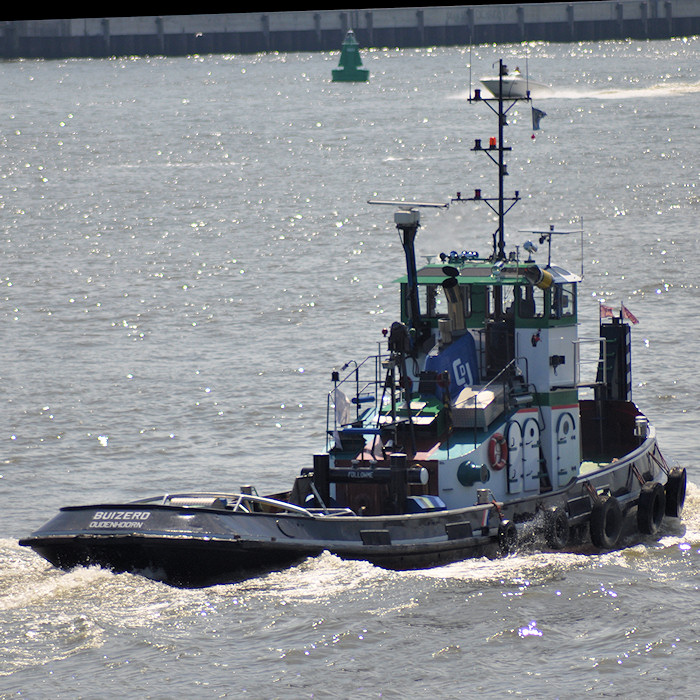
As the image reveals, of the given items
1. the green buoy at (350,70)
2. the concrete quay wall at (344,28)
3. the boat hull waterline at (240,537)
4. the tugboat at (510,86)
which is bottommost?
the boat hull waterline at (240,537)

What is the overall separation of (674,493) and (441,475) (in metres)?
5.64

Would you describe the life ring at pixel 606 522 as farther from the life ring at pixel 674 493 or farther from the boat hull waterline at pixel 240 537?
the boat hull waterline at pixel 240 537

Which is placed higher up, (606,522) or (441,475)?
(441,475)

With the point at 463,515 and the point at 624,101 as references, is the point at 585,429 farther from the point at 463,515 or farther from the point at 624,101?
the point at 624,101

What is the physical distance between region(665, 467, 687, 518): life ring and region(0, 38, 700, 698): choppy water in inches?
19.3

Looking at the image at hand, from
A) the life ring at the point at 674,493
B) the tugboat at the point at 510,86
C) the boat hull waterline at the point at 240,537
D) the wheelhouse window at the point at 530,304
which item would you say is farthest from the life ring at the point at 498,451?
the tugboat at the point at 510,86

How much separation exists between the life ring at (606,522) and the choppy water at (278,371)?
1.48 ft

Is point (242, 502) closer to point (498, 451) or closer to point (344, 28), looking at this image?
point (498, 451)

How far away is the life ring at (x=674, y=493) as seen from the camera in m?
24.7

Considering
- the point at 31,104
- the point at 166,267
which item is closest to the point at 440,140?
the point at 166,267

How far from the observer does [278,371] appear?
120 ft

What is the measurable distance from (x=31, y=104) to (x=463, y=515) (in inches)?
4767

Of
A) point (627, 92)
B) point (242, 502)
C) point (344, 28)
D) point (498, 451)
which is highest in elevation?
point (344, 28)

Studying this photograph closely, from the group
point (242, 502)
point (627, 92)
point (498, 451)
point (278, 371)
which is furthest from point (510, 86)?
point (627, 92)
